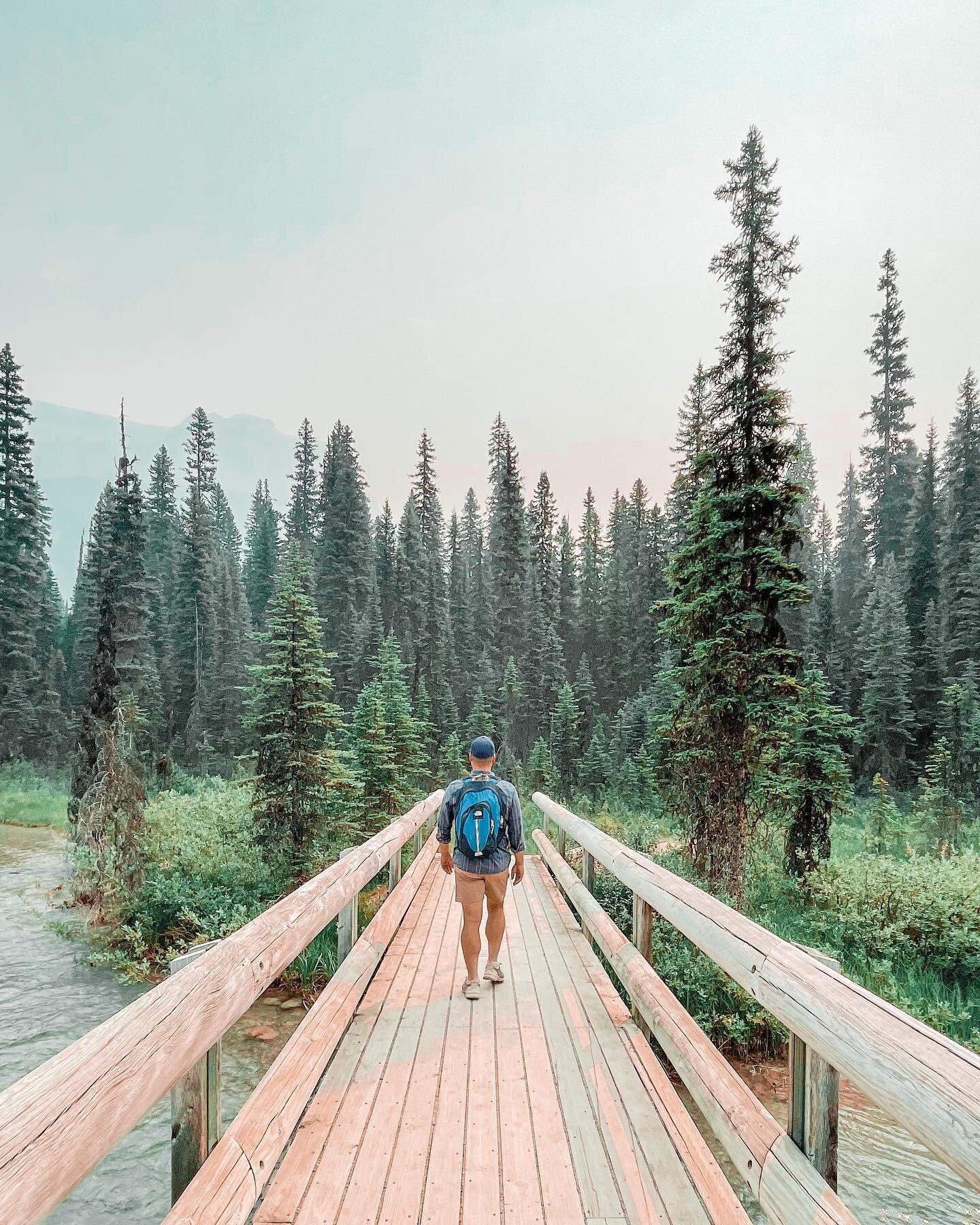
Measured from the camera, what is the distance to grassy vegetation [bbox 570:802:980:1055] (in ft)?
24.3

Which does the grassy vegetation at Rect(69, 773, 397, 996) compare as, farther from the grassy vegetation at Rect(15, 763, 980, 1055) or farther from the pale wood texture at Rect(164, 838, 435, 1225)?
the pale wood texture at Rect(164, 838, 435, 1225)

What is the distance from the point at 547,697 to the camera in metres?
48.1

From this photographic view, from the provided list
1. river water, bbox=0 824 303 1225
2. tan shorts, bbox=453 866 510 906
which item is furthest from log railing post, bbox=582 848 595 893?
river water, bbox=0 824 303 1225

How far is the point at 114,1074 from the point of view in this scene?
1606 mm

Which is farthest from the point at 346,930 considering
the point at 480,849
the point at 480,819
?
the point at 480,819

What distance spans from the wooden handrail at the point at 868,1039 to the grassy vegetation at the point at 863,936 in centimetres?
532

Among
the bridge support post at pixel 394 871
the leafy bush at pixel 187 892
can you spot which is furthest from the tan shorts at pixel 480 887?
the leafy bush at pixel 187 892

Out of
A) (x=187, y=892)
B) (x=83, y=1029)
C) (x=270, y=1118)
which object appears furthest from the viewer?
(x=187, y=892)

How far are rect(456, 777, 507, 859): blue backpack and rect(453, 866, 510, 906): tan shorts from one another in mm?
164

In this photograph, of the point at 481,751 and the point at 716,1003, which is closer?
the point at 481,751

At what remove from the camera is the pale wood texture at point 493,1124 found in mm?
2615

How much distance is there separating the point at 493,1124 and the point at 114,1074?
2310mm

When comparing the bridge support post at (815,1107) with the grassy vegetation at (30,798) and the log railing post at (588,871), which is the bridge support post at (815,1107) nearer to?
the log railing post at (588,871)

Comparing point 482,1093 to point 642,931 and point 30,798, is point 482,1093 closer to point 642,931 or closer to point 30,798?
point 642,931
